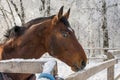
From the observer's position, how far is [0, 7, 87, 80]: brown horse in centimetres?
412

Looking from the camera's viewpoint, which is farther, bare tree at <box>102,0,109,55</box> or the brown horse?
bare tree at <box>102,0,109,55</box>

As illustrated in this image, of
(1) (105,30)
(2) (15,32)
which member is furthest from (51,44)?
(1) (105,30)

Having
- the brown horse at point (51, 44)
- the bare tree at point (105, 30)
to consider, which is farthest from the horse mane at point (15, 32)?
the bare tree at point (105, 30)

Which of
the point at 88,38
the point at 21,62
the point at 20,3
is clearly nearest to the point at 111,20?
the point at 20,3

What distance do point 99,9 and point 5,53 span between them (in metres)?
18.5

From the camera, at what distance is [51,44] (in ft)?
13.9

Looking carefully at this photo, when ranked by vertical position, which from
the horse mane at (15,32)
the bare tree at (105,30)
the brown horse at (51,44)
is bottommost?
the bare tree at (105,30)

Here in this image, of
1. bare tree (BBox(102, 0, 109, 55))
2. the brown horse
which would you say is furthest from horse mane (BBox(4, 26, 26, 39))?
bare tree (BBox(102, 0, 109, 55))

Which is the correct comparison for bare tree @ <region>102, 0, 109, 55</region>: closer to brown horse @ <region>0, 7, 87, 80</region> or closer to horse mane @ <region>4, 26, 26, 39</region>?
brown horse @ <region>0, 7, 87, 80</region>

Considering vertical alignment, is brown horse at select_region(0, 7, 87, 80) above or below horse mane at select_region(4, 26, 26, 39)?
below

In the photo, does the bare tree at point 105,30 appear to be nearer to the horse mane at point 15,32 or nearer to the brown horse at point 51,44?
the brown horse at point 51,44

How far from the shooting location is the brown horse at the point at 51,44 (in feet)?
13.5

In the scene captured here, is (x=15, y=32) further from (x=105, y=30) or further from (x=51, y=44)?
(x=105, y=30)

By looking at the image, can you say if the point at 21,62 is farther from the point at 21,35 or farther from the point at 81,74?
the point at 21,35
